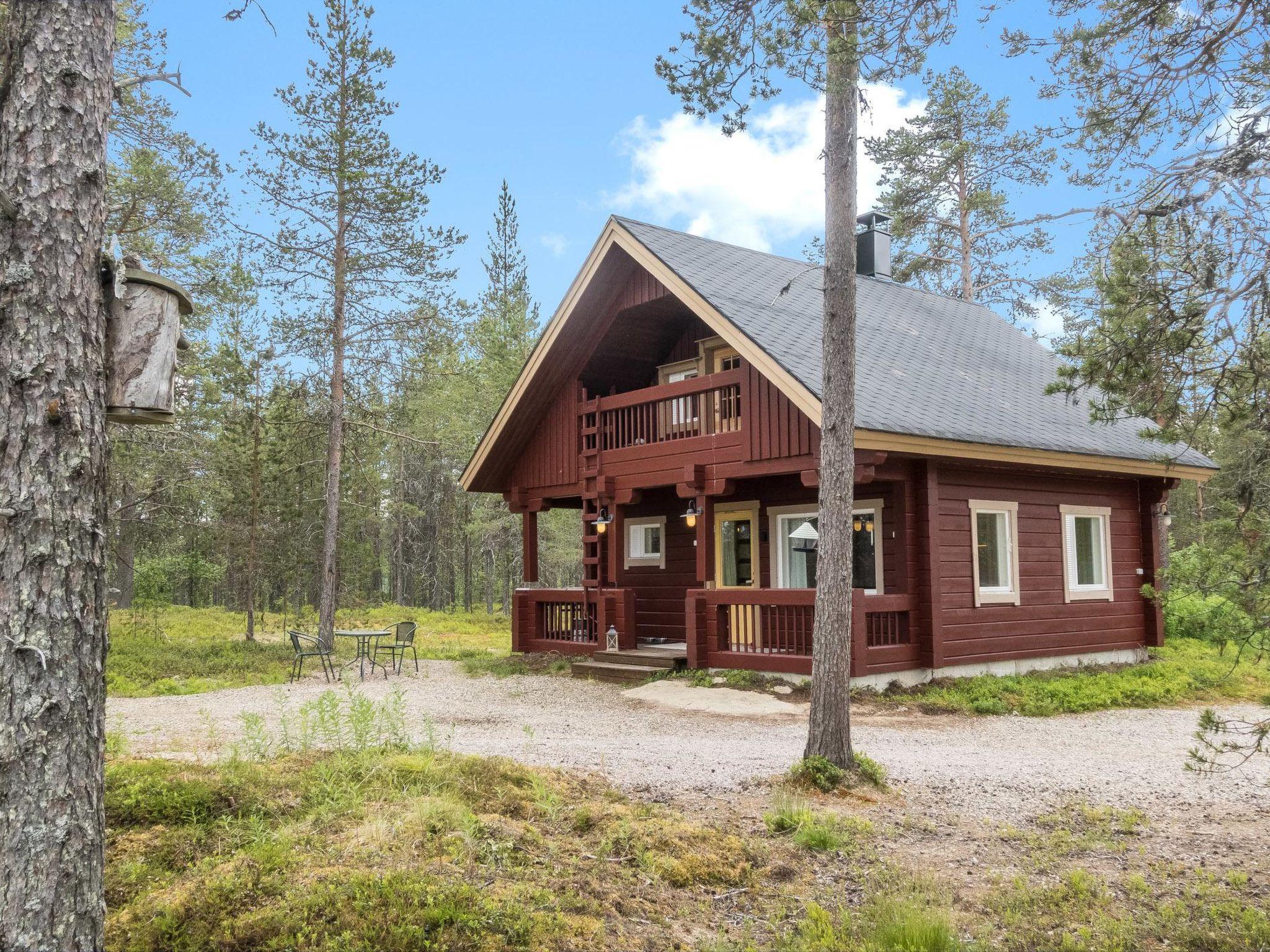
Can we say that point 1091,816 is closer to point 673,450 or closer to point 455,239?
point 673,450

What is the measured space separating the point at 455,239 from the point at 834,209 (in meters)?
12.6

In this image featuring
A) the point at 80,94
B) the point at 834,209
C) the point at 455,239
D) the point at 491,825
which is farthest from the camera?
the point at 455,239

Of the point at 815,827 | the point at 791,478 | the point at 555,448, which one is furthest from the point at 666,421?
the point at 815,827

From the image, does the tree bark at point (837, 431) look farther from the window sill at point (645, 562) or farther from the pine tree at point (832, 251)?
the window sill at point (645, 562)

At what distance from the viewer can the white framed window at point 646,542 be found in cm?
1739

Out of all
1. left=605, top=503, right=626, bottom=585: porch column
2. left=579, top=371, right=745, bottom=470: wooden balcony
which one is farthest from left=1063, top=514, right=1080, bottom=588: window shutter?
left=605, top=503, right=626, bottom=585: porch column

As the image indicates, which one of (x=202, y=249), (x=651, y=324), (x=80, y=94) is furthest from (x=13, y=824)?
(x=202, y=249)

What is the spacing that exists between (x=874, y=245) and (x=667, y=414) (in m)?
7.26

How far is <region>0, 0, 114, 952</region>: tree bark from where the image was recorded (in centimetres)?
271

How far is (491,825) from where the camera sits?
188 inches

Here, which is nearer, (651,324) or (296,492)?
(651,324)

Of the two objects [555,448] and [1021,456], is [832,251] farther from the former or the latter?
[555,448]

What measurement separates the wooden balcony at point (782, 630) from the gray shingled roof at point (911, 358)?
2.45m

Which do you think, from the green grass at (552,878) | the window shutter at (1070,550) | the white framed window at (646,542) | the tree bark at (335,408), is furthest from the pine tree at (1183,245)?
the tree bark at (335,408)
